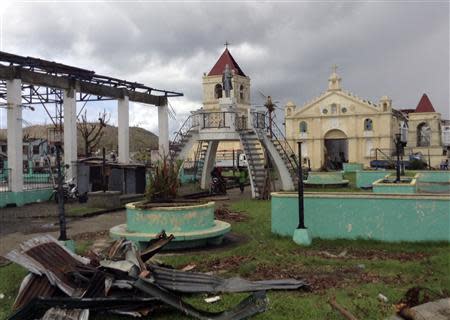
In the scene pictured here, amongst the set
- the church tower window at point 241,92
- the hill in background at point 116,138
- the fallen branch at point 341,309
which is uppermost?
the church tower window at point 241,92

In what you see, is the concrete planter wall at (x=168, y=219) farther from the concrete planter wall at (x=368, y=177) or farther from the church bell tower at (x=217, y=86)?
the church bell tower at (x=217, y=86)

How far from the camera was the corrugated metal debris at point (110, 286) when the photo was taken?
5.61m

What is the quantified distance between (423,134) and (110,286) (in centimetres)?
5656

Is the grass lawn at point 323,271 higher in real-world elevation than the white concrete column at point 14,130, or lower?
lower

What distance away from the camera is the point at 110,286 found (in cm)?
594

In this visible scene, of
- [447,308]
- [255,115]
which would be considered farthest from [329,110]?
[447,308]

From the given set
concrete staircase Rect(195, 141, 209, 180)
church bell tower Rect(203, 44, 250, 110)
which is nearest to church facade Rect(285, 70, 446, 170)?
church bell tower Rect(203, 44, 250, 110)

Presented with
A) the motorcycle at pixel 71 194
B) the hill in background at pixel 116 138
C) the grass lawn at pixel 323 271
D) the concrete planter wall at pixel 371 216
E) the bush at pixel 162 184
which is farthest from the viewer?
the hill in background at pixel 116 138

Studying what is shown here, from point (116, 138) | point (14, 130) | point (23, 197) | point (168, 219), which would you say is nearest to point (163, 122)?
point (14, 130)

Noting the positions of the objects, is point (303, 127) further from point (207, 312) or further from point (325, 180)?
point (207, 312)

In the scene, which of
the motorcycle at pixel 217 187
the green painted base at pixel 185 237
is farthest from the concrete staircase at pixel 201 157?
the green painted base at pixel 185 237

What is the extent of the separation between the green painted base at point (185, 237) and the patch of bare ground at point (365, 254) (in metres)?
1.70

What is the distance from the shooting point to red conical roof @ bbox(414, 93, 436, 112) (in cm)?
5694

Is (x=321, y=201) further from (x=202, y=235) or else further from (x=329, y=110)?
(x=329, y=110)
